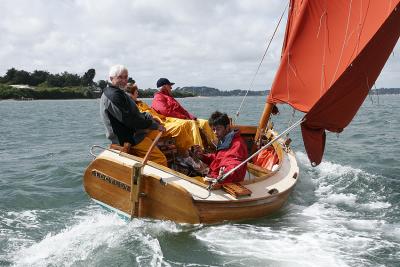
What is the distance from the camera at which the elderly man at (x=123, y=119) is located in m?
6.32

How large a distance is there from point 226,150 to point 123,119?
62.6 inches

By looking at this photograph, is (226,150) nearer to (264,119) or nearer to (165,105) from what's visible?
(165,105)

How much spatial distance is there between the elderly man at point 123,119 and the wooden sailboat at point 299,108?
349 millimetres

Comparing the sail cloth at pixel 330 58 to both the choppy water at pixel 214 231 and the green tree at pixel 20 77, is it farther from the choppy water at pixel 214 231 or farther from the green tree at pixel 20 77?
the green tree at pixel 20 77

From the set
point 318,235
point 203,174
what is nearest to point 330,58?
point 203,174

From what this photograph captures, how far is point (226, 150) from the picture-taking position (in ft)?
22.1

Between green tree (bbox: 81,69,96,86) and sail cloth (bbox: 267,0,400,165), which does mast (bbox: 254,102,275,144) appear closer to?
sail cloth (bbox: 267,0,400,165)

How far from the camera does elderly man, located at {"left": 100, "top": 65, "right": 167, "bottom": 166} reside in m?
6.32

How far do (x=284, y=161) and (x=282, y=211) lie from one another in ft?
4.67

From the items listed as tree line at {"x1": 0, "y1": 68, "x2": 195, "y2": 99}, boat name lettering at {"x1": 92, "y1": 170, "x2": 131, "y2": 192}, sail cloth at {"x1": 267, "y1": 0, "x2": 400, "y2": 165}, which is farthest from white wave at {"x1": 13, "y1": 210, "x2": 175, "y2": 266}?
tree line at {"x1": 0, "y1": 68, "x2": 195, "y2": 99}

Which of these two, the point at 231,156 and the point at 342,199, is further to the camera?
the point at 342,199

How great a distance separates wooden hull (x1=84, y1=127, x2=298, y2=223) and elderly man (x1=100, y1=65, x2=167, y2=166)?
1.18 ft

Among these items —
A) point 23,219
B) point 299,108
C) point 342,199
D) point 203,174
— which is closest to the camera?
point 203,174

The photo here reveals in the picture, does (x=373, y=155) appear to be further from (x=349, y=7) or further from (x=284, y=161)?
(x=349, y=7)
